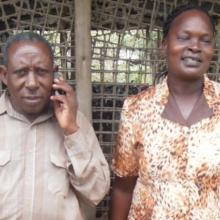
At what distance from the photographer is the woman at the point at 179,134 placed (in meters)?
2.03

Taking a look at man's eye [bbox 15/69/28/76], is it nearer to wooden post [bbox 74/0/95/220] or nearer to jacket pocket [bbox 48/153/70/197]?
jacket pocket [bbox 48/153/70/197]

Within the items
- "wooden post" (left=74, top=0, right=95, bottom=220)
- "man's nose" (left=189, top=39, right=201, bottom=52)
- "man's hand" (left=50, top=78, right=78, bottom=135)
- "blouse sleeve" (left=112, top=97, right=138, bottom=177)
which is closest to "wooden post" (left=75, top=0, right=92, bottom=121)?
"wooden post" (left=74, top=0, right=95, bottom=220)

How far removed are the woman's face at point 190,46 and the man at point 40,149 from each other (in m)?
0.42

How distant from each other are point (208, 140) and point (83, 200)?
0.54 meters

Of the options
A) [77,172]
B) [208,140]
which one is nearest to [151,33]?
[208,140]

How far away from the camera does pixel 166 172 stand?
206 cm

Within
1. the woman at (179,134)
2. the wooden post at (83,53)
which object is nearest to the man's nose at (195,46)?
the woman at (179,134)

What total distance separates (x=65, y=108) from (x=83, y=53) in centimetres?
51

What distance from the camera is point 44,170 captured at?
204 cm

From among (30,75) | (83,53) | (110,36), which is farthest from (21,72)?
(110,36)

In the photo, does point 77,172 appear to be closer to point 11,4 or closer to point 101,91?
point 101,91

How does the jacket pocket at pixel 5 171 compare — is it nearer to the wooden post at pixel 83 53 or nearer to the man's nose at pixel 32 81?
the man's nose at pixel 32 81

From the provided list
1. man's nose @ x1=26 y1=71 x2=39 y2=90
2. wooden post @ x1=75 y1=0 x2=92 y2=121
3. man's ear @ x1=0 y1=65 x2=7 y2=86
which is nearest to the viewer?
man's nose @ x1=26 y1=71 x2=39 y2=90

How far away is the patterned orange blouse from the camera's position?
2.03 m
